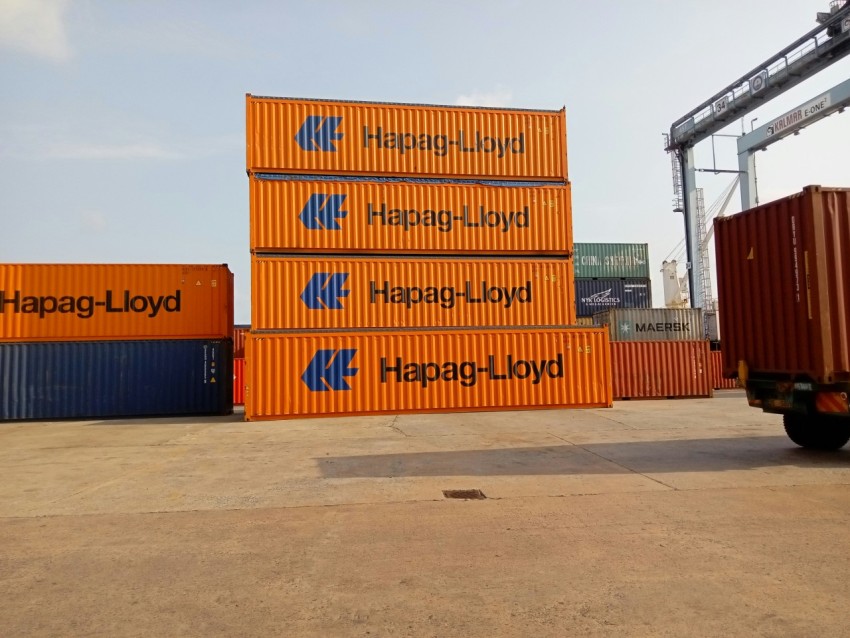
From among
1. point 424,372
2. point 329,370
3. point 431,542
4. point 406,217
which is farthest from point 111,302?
point 431,542

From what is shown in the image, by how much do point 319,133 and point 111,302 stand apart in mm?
8561

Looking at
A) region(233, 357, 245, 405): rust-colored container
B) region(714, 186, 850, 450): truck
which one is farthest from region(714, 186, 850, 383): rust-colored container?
region(233, 357, 245, 405): rust-colored container

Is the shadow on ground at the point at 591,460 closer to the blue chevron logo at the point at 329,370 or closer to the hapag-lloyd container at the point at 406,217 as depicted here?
the blue chevron logo at the point at 329,370

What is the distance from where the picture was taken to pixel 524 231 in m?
17.5

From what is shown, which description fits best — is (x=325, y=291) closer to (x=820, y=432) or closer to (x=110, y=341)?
(x=110, y=341)

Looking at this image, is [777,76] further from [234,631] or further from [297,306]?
[234,631]

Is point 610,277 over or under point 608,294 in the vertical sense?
over

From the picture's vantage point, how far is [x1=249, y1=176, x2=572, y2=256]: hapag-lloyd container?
53.8 ft

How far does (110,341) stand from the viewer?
17.8 m

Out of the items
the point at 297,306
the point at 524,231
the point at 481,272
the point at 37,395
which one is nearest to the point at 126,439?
the point at 297,306

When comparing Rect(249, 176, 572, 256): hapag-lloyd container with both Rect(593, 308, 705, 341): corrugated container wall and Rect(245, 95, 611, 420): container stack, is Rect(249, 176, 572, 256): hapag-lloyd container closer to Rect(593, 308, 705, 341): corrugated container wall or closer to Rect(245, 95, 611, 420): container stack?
Rect(245, 95, 611, 420): container stack

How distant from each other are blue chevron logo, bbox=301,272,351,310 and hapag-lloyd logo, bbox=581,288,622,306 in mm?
23450

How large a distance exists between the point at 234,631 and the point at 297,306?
13338 millimetres

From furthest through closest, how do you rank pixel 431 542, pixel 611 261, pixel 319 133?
pixel 611 261 → pixel 319 133 → pixel 431 542
